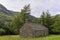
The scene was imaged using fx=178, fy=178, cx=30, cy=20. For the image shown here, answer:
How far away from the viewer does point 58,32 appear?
75.4 m

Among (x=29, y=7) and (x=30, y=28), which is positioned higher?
(x=29, y=7)

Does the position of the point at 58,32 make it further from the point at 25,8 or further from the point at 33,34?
the point at 25,8

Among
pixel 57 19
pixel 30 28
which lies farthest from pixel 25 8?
pixel 30 28

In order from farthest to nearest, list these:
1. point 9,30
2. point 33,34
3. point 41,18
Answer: point 41,18 → point 9,30 → point 33,34

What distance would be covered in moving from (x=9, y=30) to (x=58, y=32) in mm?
20765

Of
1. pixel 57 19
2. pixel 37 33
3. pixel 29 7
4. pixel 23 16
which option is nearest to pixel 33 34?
pixel 37 33

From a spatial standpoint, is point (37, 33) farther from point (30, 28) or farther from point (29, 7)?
point (29, 7)

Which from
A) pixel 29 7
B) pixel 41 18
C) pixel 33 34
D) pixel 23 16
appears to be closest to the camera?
pixel 33 34

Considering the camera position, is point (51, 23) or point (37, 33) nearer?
point (37, 33)

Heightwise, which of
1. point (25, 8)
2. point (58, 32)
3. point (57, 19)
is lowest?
point (58, 32)

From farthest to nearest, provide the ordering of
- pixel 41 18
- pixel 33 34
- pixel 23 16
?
pixel 23 16 < pixel 41 18 < pixel 33 34

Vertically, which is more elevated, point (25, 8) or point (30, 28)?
point (25, 8)

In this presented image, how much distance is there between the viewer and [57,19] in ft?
251

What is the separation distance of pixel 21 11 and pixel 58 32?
28356 mm
